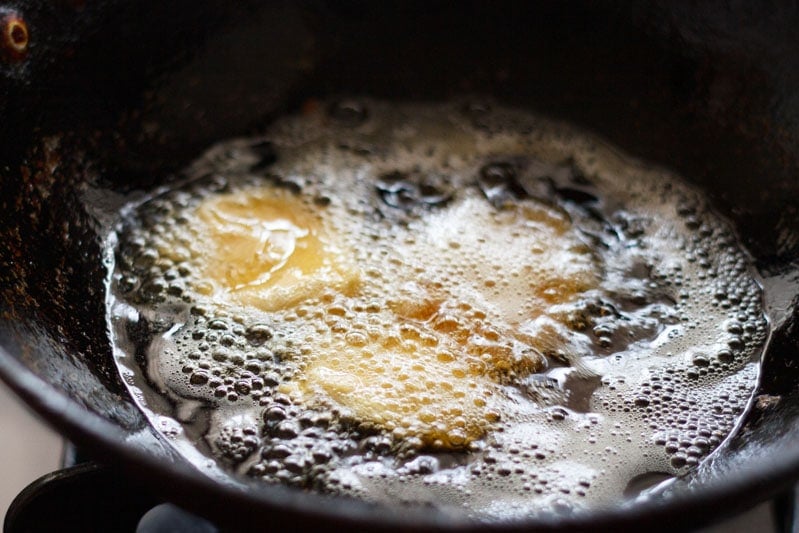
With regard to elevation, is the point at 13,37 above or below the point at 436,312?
above

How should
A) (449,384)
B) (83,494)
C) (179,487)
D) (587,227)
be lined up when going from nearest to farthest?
(179,487) → (83,494) → (449,384) → (587,227)

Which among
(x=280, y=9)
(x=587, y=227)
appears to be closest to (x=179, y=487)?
(x=587, y=227)

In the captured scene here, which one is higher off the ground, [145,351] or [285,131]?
[285,131]

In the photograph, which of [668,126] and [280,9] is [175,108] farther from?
[668,126]

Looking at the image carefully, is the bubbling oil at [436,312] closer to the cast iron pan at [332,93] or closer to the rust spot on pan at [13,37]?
the cast iron pan at [332,93]

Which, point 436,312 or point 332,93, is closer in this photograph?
point 436,312

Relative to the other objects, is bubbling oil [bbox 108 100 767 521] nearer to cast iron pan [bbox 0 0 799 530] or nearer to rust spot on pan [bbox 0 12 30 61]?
cast iron pan [bbox 0 0 799 530]
